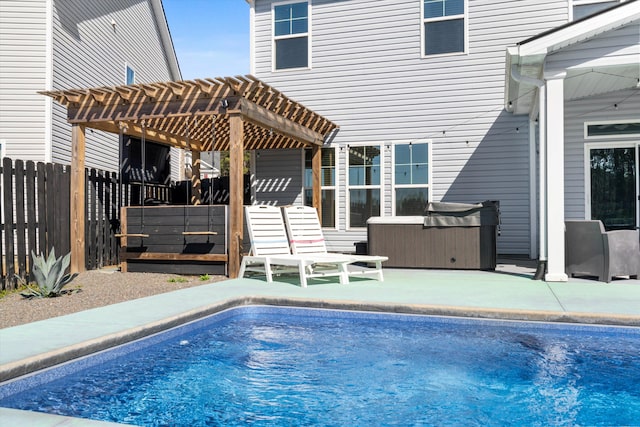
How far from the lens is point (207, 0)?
66.5ft

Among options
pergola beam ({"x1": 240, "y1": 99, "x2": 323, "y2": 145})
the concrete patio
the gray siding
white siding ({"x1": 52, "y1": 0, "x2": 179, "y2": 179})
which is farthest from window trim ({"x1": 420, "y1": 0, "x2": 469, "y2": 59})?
white siding ({"x1": 52, "y1": 0, "x2": 179, "y2": 179})

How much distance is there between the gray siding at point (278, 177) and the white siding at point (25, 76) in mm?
4234

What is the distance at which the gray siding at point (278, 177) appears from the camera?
10773 mm

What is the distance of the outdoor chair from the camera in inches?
253

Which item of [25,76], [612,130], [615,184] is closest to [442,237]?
[615,184]

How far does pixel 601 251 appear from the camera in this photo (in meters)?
6.50

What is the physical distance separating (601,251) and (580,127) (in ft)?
10.6

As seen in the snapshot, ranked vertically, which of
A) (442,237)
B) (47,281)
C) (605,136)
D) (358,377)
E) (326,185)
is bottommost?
(358,377)

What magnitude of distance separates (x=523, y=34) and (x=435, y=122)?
84.5 inches

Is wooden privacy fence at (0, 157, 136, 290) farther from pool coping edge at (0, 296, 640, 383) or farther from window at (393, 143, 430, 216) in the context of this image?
window at (393, 143, 430, 216)

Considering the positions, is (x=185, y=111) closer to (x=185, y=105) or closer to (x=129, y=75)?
(x=185, y=105)

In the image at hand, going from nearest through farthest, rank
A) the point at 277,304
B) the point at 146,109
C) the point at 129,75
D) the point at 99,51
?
the point at 277,304 < the point at 146,109 < the point at 99,51 < the point at 129,75

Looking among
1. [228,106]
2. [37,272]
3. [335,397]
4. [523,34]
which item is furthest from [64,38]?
[335,397]

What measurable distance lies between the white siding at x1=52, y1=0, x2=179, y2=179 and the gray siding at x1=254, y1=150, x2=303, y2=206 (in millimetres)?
3450
